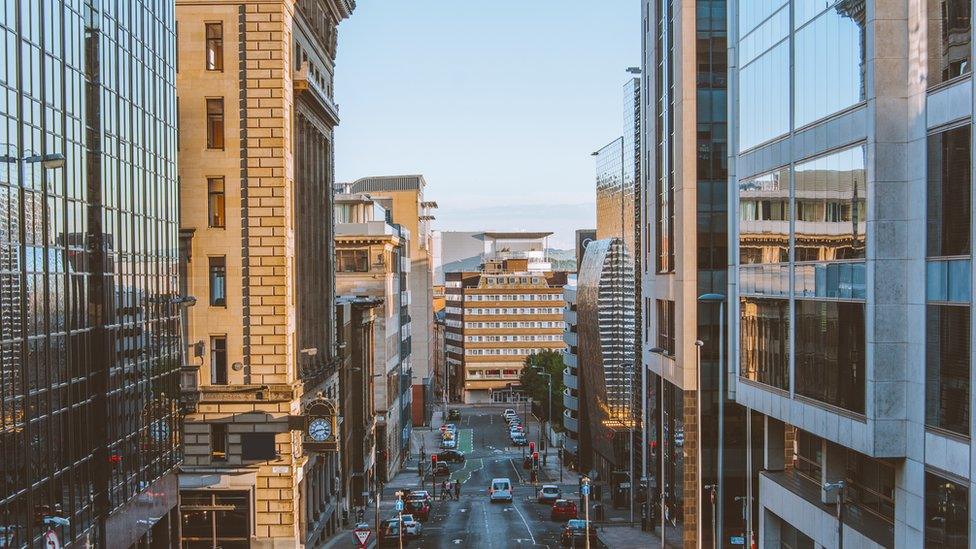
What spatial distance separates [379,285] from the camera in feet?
364

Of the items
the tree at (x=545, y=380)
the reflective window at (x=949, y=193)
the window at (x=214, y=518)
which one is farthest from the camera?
the tree at (x=545, y=380)

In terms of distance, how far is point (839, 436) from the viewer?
3509cm

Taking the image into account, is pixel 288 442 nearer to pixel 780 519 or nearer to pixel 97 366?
pixel 97 366

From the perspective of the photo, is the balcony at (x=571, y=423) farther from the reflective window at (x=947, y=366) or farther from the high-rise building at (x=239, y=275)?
the reflective window at (x=947, y=366)

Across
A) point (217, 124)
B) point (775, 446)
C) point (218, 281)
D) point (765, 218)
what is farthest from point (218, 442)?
point (765, 218)

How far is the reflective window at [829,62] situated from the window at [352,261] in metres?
75.7

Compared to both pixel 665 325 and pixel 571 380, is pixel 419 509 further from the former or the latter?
pixel 571 380

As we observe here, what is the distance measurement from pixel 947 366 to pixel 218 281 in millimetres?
35696

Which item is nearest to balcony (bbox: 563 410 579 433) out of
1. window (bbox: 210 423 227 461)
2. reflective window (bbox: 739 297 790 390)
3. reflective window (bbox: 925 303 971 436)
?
window (bbox: 210 423 227 461)

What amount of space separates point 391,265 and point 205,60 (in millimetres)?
60970

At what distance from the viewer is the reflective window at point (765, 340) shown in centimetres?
4075

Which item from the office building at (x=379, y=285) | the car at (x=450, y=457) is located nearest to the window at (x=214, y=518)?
the office building at (x=379, y=285)

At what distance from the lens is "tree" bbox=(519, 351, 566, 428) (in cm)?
14638

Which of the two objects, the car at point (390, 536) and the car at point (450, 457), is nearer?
the car at point (390, 536)
